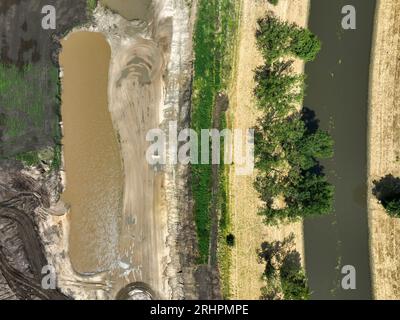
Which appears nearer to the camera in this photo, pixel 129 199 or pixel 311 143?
pixel 311 143

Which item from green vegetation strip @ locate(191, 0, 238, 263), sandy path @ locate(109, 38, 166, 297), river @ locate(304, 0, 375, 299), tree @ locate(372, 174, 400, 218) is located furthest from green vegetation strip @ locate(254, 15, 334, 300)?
sandy path @ locate(109, 38, 166, 297)

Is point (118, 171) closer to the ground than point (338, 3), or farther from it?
closer to the ground

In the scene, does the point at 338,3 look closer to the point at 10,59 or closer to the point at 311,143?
the point at 311,143

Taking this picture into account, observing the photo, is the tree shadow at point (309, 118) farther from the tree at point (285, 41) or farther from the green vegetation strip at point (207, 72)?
the green vegetation strip at point (207, 72)

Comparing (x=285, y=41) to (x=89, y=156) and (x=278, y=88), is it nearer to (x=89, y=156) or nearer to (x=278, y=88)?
(x=278, y=88)
